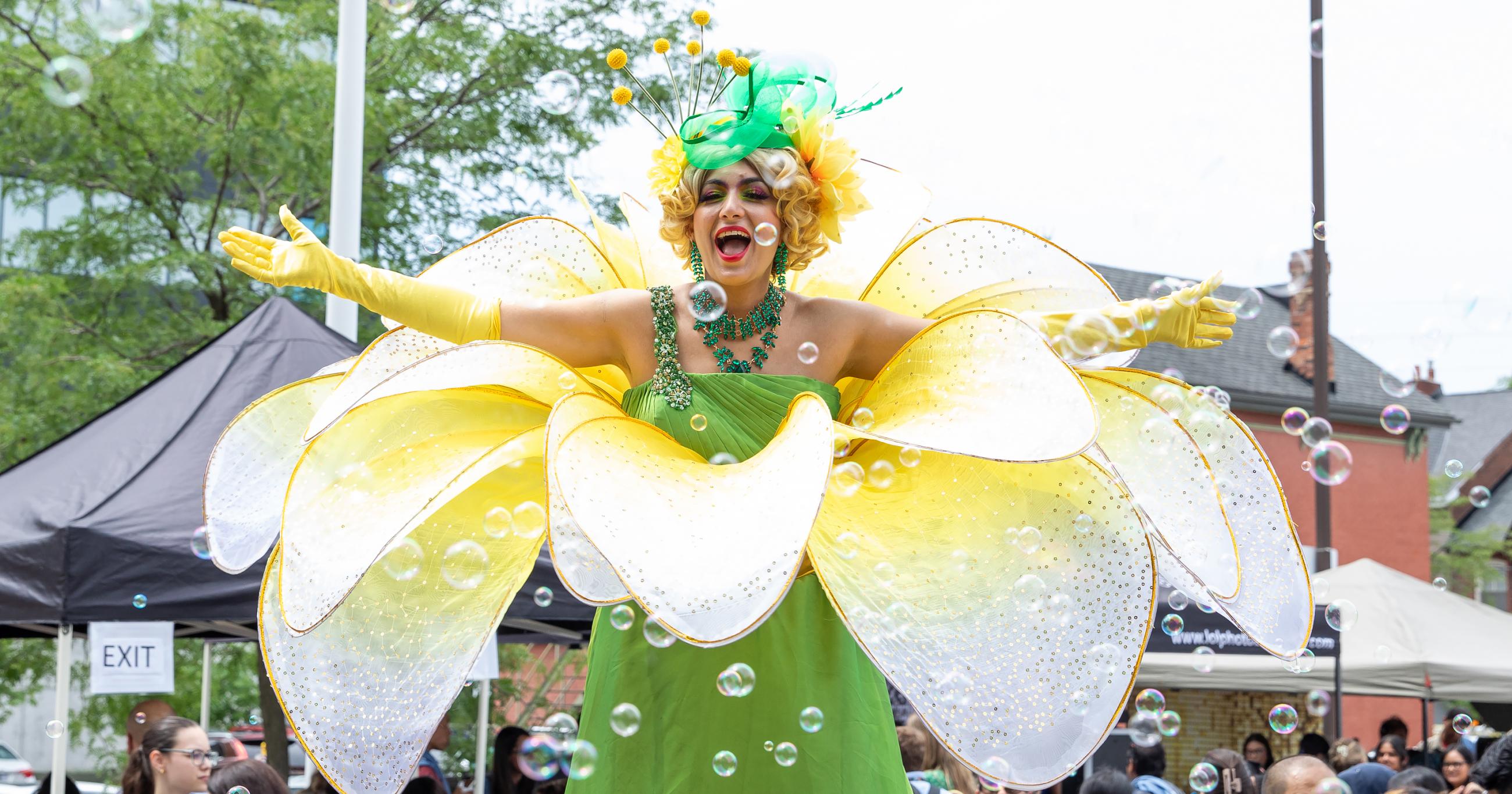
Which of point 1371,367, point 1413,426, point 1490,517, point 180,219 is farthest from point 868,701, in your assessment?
point 1490,517

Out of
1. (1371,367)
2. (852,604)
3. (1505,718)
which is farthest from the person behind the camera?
(1371,367)

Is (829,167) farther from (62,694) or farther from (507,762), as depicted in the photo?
(507,762)

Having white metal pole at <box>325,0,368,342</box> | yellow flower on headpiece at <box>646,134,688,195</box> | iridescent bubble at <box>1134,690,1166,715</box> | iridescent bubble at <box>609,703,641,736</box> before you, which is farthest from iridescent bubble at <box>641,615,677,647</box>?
white metal pole at <box>325,0,368,342</box>

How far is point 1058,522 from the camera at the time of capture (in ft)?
8.00

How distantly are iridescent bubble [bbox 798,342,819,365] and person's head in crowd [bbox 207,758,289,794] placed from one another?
2045 millimetres

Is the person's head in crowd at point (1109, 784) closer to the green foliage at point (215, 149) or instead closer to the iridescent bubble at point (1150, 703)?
the iridescent bubble at point (1150, 703)

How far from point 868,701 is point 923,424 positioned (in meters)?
0.62

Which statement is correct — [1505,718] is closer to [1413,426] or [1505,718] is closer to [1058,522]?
[1413,426]

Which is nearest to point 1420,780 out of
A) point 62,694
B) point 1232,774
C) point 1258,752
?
point 1232,774

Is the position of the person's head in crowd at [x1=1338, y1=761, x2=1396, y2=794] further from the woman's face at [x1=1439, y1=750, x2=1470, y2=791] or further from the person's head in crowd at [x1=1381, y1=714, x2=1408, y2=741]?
the person's head in crowd at [x1=1381, y1=714, x2=1408, y2=741]

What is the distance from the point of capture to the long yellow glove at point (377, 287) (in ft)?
8.59

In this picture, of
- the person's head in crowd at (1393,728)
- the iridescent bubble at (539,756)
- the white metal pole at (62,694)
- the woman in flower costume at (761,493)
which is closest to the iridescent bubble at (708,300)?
the woman in flower costume at (761,493)

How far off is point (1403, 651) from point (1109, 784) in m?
6.29

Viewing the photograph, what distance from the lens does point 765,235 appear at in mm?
2633
